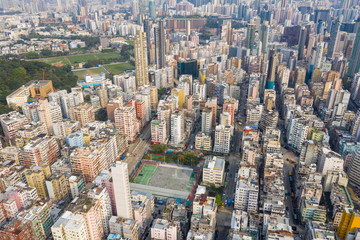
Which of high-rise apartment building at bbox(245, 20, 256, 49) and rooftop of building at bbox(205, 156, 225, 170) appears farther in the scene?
high-rise apartment building at bbox(245, 20, 256, 49)

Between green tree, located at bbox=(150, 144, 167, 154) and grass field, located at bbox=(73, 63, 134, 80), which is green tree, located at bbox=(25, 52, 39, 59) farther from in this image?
green tree, located at bbox=(150, 144, 167, 154)

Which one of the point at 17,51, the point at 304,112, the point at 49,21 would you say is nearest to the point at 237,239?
the point at 304,112

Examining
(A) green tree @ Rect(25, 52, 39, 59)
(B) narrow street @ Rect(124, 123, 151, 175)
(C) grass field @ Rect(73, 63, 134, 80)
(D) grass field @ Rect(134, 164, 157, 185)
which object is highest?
(A) green tree @ Rect(25, 52, 39, 59)

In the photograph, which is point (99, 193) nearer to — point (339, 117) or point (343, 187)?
point (343, 187)

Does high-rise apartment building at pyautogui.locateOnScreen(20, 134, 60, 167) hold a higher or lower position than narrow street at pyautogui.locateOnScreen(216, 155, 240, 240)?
higher

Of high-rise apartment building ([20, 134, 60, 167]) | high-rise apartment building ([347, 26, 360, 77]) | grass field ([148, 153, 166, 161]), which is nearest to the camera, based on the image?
high-rise apartment building ([20, 134, 60, 167])

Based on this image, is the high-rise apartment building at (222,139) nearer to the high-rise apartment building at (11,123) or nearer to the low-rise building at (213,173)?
the low-rise building at (213,173)

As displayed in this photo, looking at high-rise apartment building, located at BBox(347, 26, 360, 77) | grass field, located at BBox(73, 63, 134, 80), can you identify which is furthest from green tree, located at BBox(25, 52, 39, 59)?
high-rise apartment building, located at BBox(347, 26, 360, 77)
